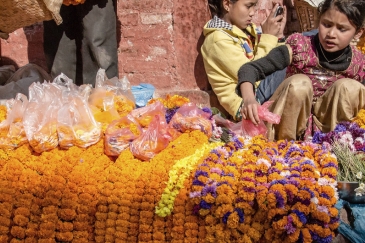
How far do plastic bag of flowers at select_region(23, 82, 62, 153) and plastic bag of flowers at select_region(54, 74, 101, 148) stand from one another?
43 mm

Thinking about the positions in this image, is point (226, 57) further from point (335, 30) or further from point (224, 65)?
point (335, 30)

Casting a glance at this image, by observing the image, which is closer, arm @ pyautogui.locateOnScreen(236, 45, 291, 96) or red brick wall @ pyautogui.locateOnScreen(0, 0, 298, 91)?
arm @ pyautogui.locateOnScreen(236, 45, 291, 96)

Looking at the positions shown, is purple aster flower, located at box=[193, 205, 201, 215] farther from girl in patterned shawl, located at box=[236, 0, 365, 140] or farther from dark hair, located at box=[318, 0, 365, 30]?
dark hair, located at box=[318, 0, 365, 30]

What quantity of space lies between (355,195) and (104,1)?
2.31 meters

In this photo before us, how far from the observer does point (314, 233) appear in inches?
85.7

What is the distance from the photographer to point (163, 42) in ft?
13.3

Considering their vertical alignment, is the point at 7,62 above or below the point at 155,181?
below

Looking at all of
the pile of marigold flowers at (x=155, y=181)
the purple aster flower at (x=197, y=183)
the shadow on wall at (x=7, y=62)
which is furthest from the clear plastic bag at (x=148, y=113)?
the shadow on wall at (x=7, y=62)

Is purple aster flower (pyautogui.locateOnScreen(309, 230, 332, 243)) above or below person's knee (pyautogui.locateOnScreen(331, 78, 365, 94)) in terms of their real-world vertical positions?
below

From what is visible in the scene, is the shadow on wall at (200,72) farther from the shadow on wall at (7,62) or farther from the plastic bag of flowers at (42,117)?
the shadow on wall at (7,62)

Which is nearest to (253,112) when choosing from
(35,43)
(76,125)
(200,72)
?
(76,125)

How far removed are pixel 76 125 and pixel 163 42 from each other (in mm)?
1333

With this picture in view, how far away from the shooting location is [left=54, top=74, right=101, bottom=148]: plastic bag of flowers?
2.94m

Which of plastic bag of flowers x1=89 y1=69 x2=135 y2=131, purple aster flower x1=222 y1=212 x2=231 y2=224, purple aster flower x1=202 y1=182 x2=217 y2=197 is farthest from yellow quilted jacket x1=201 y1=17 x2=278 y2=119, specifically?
purple aster flower x1=222 y1=212 x2=231 y2=224
